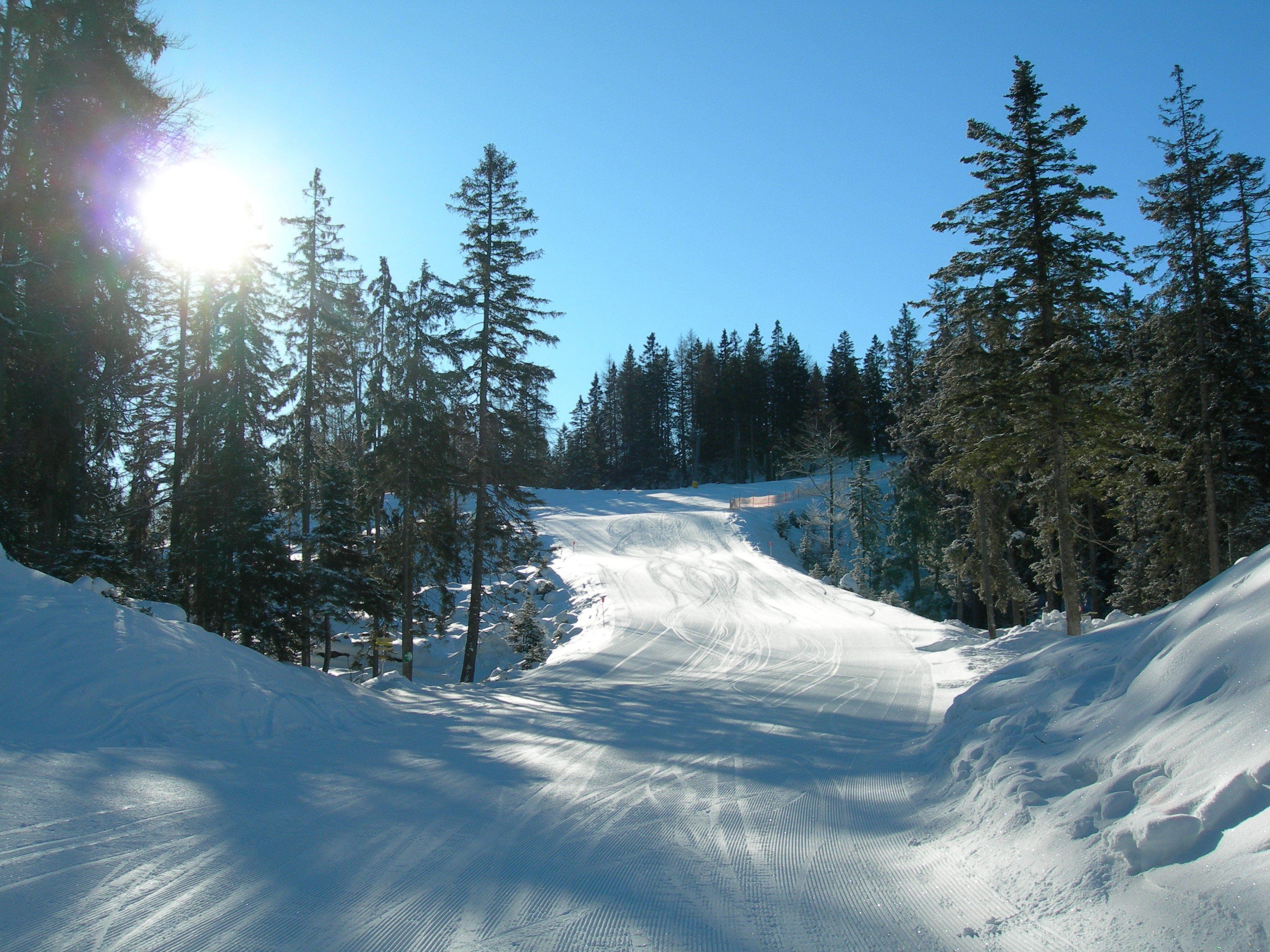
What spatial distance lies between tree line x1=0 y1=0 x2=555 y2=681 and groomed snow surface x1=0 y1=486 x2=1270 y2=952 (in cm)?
481

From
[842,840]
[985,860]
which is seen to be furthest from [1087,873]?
[842,840]

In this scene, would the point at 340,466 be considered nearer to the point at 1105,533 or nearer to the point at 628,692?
the point at 628,692

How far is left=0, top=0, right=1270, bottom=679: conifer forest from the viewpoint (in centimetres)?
1207

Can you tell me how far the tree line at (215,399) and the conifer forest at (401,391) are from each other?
6 cm

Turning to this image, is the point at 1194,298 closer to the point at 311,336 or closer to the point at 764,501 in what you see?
the point at 311,336

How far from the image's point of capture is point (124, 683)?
786cm

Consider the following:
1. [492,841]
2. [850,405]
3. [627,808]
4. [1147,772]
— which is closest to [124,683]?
[492,841]

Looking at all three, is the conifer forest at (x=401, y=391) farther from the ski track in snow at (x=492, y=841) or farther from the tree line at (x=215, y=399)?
the ski track in snow at (x=492, y=841)

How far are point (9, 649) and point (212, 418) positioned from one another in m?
11.3

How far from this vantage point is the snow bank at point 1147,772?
3275mm

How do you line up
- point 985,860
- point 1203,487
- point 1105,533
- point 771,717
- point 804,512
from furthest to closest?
point 804,512, point 1105,533, point 1203,487, point 771,717, point 985,860

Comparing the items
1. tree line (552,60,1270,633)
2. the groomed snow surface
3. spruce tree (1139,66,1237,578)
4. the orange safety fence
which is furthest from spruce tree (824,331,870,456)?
the groomed snow surface

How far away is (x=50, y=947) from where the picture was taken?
10.8 ft

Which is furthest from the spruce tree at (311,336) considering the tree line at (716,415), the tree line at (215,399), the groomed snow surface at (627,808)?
the tree line at (716,415)
